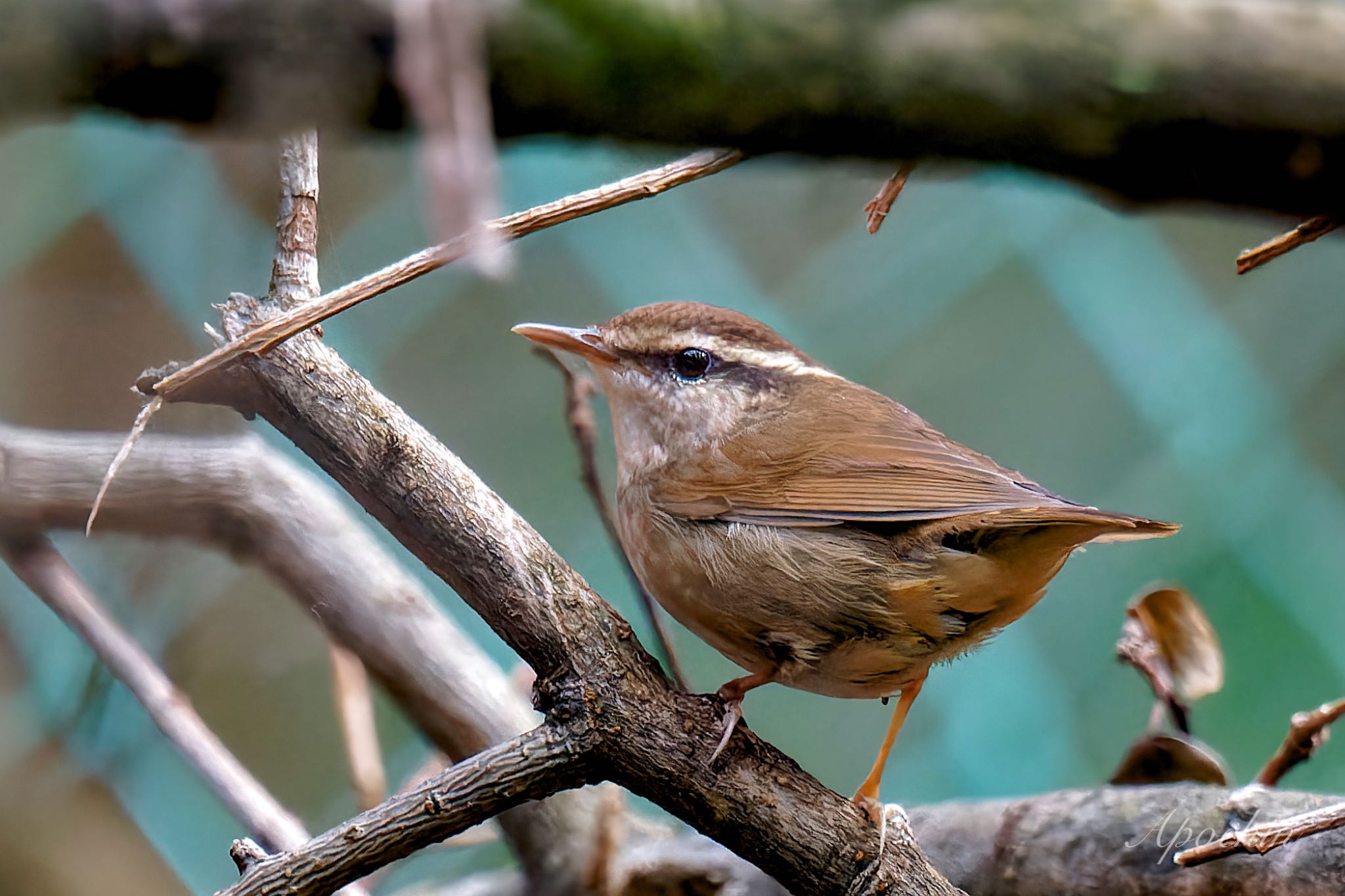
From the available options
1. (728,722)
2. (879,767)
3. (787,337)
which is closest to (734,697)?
(728,722)

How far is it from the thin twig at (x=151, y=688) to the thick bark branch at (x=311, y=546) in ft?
0.16

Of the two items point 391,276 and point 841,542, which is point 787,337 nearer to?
point 841,542

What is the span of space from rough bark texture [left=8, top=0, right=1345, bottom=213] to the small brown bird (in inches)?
39.3

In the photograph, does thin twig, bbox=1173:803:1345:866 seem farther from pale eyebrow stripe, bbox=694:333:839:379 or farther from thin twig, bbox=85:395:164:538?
thin twig, bbox=85:395:164:538

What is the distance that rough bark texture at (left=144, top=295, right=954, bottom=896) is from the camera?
52.8 inches

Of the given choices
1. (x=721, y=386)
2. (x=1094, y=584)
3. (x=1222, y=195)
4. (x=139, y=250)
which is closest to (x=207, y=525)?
(x=139, y=250)

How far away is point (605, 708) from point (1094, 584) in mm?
2770

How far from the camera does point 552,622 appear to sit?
1364 mm

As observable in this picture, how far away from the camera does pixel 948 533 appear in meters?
1.65

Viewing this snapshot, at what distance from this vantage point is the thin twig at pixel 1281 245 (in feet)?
Result: 3.64

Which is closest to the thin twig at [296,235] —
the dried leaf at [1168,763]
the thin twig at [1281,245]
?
the thin twig at [1281,245]

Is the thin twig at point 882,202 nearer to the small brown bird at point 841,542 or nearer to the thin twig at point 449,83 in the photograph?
the small brown bird at point 841,542

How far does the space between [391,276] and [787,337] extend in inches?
86.5

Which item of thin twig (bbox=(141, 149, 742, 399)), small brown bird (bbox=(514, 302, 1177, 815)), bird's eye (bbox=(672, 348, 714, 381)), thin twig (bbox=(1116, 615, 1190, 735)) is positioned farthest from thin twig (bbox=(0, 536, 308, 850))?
thin twig (bbox=(1116, 615, 1190, 735))
